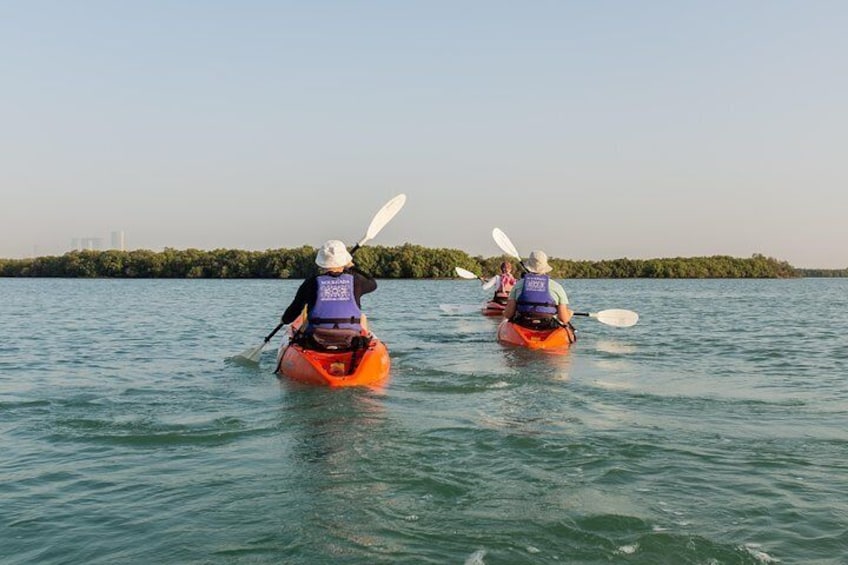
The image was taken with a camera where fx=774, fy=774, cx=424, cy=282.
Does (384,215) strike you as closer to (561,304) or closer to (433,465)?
(561,304)

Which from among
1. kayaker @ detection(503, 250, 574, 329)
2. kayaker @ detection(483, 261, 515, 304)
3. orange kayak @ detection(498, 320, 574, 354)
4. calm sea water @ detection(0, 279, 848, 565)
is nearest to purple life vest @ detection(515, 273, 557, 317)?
kayaker @ detection(503, 250, 574, 329)

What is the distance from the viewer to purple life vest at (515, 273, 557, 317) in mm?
14094

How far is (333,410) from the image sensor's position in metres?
8.03

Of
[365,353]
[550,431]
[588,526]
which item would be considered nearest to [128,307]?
[365,353]

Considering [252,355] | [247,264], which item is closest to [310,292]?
[252,355]

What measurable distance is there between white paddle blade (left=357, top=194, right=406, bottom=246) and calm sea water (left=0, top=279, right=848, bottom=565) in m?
2.40

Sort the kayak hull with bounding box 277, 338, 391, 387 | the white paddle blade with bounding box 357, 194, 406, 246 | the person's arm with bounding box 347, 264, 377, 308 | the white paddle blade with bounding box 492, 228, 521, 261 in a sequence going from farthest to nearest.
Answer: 1. the white paddle blade with bounding box 492, 228, 521, 261
2. the white paddle blade with bounding box 357, 194, 406, 246
3. the person's arm with bounding box 347, 264, 377, 308
4. the kayak hull with bounding box 277, 338, 391, 387

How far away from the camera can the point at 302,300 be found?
9766 millimetres

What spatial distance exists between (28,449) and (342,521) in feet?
11.5

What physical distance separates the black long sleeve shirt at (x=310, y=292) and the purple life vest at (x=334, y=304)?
0.07 meters

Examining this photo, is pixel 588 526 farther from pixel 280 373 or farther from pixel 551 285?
pixel 551 285

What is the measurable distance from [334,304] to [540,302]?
5661 millimetres

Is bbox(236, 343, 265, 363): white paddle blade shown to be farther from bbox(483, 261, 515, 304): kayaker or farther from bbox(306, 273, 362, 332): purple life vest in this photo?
bbox(483, 261, 515, 304): kayaker

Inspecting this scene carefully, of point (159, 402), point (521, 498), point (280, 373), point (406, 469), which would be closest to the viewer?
point (521, 498)
